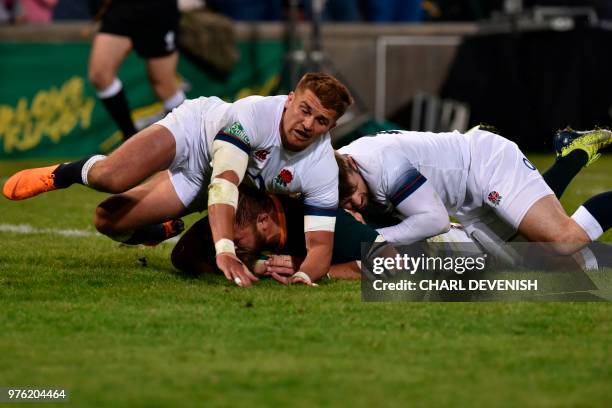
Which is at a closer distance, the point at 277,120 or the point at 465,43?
the point at 277,120

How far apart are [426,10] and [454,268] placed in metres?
9.68

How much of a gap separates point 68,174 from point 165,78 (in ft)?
14.0

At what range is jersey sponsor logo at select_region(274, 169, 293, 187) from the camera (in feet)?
19.0

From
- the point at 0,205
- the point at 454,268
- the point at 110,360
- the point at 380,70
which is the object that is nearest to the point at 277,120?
the point at 454,268

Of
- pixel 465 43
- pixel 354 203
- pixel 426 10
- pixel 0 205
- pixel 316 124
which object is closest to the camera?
pixel 316 124

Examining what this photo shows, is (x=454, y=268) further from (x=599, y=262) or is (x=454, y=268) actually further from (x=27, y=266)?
(x=27, y=266)

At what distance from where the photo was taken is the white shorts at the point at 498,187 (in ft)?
20.3

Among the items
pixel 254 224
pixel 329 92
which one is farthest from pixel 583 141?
pixel 254 224

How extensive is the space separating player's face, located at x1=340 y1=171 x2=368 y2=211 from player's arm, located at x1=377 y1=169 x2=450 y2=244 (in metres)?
0.18

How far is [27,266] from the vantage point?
245 inches

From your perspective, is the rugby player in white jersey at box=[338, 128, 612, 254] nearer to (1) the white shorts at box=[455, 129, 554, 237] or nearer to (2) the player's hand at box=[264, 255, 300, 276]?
(1) the white shorts at box=[455, 129, 554, 237]

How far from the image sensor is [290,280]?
5.77m

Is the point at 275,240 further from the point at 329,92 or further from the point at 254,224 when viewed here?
the point at 329,92

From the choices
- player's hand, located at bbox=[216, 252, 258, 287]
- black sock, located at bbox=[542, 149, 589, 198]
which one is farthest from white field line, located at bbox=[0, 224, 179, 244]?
black sock, located at bbox=[542, 149, 589, 198]
